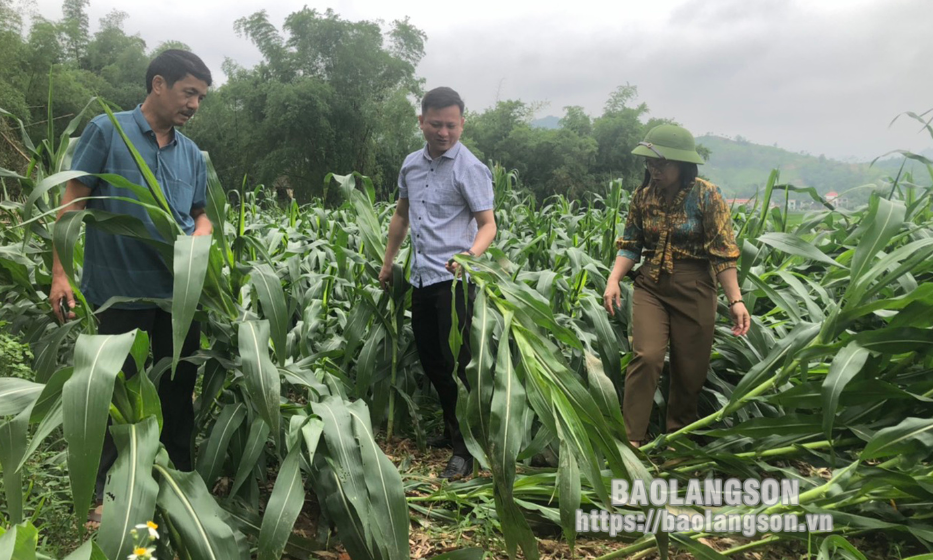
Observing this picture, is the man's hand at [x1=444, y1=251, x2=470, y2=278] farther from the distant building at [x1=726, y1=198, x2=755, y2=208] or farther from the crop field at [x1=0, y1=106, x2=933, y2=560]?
the distant building at [x1=726, y1=198, x2=755, y2=208]

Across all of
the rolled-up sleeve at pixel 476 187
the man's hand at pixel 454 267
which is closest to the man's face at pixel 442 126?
the rolled-up sleeve at pixel 476 187

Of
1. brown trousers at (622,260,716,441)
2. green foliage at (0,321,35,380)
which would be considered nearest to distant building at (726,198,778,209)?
brown trousers at (622,260,716,441)

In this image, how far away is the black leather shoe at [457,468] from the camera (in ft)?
7.41

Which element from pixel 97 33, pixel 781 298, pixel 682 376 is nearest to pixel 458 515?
pixel 682 376

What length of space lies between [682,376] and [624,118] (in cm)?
2210

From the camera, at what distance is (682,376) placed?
235cm

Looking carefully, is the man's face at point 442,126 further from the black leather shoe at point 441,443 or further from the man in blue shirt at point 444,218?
the black leather shoe at point 441,443

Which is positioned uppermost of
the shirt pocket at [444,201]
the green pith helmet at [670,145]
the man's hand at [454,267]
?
the green pith helmet at [670,145]

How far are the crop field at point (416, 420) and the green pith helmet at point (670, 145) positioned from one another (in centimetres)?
47

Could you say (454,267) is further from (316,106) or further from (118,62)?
(118,62)

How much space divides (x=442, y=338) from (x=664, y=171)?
1100mm

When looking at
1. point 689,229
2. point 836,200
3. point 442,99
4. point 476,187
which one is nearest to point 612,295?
point 689,229

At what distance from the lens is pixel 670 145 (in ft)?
7.38

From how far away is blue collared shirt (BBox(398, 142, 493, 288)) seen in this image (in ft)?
7.53
